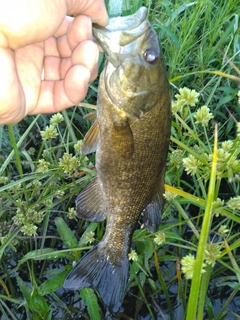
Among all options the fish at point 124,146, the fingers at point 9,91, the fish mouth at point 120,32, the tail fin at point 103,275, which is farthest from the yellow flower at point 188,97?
the tail fin at point 103,275

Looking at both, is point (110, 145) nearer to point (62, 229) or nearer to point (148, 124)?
point (148, 124)

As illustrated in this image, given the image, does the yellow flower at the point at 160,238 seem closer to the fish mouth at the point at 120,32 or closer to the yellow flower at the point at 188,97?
the yellow flower at the point at 188,97

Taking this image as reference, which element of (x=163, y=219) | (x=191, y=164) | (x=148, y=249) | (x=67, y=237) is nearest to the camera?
(x=191, y=164)

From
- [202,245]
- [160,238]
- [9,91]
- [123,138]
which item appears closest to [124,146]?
[123,138]

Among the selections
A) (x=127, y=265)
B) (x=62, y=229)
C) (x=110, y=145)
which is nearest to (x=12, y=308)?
(x=62, y=229)

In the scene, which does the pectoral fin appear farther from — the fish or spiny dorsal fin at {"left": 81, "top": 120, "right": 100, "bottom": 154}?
spiny dorsal fin at {"left": 81, "top": 120, "right": 100, "bottom": 154}

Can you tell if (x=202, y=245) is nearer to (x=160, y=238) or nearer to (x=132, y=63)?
(x=160, y=238)

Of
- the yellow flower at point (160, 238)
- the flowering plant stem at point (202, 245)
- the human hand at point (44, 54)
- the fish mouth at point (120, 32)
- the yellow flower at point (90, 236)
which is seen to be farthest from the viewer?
the yellow flower at point (90, 236)

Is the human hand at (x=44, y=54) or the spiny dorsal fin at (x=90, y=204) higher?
the human hand at (x=44, y=54)
